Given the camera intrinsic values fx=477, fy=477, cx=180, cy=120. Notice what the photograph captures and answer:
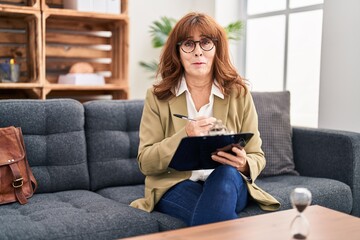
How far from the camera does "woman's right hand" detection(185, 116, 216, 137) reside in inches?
68.0

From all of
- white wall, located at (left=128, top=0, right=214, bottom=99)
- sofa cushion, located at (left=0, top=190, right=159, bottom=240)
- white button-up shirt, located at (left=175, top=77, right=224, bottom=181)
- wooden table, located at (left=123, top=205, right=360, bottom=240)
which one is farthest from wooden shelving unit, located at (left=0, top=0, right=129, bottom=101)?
wooden table, located at (left=123, top=205, right=360, bottom=240)

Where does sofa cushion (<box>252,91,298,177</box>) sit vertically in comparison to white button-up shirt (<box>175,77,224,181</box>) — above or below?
below

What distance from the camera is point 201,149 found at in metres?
1.68

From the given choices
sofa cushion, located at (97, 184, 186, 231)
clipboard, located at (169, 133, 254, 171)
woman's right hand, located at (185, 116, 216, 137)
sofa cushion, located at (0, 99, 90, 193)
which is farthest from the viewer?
sofa cushion, located at (0, 99, 90, 193)

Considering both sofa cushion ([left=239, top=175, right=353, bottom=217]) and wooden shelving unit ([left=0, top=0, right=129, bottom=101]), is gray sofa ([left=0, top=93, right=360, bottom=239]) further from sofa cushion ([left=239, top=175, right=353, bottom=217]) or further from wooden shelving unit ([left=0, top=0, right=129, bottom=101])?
wooden shelving unit ([left=0, top=0, right=129, bottom=101])

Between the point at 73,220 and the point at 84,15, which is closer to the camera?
the point at 73,220

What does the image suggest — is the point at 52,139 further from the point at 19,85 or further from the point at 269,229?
the point at 269,229

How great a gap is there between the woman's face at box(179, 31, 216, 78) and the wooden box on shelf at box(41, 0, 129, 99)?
1.59 metres

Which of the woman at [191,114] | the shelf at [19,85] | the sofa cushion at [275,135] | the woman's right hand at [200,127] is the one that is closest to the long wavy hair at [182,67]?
the woman at [191,114]

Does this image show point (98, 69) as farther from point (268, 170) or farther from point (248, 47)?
point (268, 170)

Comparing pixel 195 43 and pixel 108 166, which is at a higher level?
pixel 195 43

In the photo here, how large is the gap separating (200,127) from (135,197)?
62 centimetres

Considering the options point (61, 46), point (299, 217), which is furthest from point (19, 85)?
point (299, 217)

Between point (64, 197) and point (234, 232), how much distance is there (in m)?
1.06
